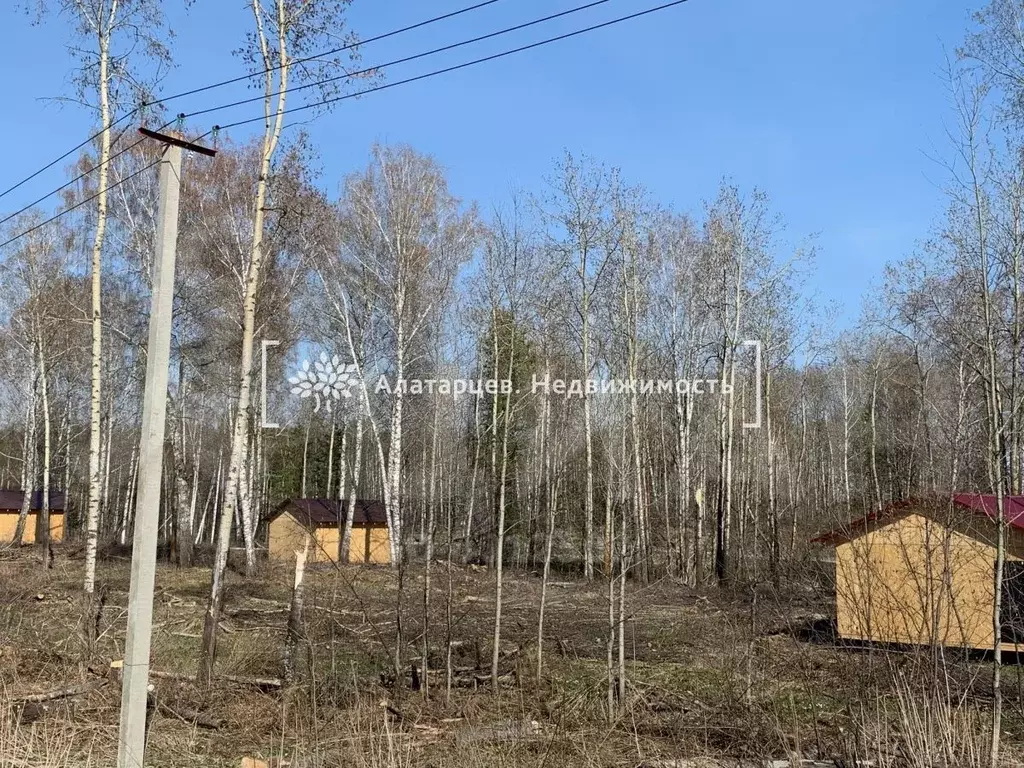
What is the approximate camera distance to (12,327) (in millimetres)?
25375

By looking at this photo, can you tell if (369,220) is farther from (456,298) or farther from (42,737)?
(42,737)

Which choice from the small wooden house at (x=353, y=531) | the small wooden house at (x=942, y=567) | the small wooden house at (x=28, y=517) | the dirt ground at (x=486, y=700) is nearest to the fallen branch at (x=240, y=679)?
the dirt ground at (x=486, y=700)

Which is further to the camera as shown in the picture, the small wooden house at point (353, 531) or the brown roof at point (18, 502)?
the brown roof at point (18, 502)

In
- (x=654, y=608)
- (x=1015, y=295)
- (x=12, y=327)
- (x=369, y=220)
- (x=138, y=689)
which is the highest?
(x=369, y=220)

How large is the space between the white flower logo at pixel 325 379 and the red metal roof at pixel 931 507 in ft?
51.9

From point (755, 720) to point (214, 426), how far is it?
29.2 m

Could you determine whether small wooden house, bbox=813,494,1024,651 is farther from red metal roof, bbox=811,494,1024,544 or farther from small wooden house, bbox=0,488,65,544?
small wooden house, bbox=0,488,65,544

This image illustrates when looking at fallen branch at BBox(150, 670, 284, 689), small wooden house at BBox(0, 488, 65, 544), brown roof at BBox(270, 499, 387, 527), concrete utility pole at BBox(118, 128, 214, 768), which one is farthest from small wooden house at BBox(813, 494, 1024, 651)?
small wooden house at BBox(0, 488, 65, 544)

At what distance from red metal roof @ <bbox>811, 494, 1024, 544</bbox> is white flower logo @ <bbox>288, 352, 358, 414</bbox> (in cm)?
1581

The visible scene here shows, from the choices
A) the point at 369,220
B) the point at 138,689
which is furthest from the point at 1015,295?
the point at 369,220

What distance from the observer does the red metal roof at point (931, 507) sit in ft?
24.2

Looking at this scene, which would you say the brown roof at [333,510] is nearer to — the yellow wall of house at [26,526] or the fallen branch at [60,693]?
the yellow wall of house at [26,526]

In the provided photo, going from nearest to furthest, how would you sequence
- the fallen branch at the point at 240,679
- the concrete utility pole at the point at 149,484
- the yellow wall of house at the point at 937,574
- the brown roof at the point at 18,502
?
the concrete utility pole at the point at 149,484, the fallen branch at the point at 240,679, the yellow wall of house at the point at 937,574, the brown roof at the point at 18,502

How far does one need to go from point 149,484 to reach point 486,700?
428 centimetres
